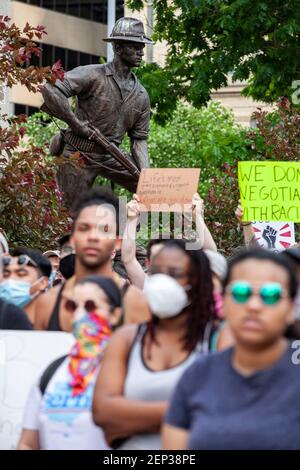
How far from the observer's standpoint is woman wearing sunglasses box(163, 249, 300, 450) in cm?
513

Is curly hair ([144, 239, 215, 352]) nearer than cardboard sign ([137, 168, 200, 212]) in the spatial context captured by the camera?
Yes

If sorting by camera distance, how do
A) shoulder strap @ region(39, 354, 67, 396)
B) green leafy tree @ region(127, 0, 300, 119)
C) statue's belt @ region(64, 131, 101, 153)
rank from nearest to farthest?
shoulder strap @ region(39, 354, 67, 396) → statue's belt @ region(64, 131, 101, 153) → green leafy tree @ region(127, 0, 300, 119)

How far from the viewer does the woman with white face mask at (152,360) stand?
5.64 meters

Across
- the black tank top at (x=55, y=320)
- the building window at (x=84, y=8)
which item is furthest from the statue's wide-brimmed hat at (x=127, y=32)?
the building window at (x=84, y=8)

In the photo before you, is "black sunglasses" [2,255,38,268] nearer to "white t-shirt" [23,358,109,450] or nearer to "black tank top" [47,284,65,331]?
"black tank top" [47,284,65,331]

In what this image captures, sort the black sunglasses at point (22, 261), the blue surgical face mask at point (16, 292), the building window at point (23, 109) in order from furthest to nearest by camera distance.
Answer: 1. the building window at point (23, 109)
2. the black sunglasses at point (22, 261)
3. the blue surgical face mask at point (16, 292)

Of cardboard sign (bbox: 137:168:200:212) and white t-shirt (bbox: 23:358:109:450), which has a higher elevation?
cardboard sign (bbox: 137:168:200:212)

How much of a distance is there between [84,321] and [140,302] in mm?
809

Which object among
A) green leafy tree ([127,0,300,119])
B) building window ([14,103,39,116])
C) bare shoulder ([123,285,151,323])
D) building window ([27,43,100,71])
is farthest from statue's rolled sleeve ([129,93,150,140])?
building window ([27,43,100,71])

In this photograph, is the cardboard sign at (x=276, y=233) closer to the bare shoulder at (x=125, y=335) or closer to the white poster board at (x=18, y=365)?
the white poster board at (x=18, y=365)

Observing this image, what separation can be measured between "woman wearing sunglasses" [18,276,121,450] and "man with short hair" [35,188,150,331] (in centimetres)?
58

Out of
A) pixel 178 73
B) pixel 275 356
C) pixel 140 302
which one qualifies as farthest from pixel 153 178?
pixel 178 73

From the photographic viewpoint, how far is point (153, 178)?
1087cm
